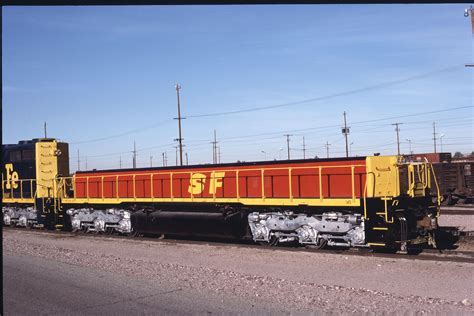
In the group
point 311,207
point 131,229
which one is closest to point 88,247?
point 131,229

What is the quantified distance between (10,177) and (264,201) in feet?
49.6

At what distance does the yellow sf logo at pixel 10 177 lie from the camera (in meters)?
23.1

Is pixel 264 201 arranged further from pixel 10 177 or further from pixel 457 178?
pixel 457 178

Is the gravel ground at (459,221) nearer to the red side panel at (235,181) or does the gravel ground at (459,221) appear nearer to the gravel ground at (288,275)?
the red side panel at (235,181)

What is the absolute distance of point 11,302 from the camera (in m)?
7.67

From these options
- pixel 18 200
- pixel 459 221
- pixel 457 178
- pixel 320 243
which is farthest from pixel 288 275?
pixel 457 178

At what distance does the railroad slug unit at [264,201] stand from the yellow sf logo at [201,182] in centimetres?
3

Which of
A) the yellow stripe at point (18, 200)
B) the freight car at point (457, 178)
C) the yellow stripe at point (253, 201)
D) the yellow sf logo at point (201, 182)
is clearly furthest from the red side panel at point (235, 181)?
the freight car at point (457, 178)

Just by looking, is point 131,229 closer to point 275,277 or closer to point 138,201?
point 138,201

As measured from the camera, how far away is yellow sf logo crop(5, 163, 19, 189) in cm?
2312

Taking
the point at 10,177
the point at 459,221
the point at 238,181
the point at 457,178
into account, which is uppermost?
the point at 10,177

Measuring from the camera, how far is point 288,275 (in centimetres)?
958

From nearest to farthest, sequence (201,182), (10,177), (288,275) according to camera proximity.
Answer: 1. (288,275)
2. (201,182)
3. (10,177)

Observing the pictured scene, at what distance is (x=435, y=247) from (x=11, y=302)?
10256 mm
